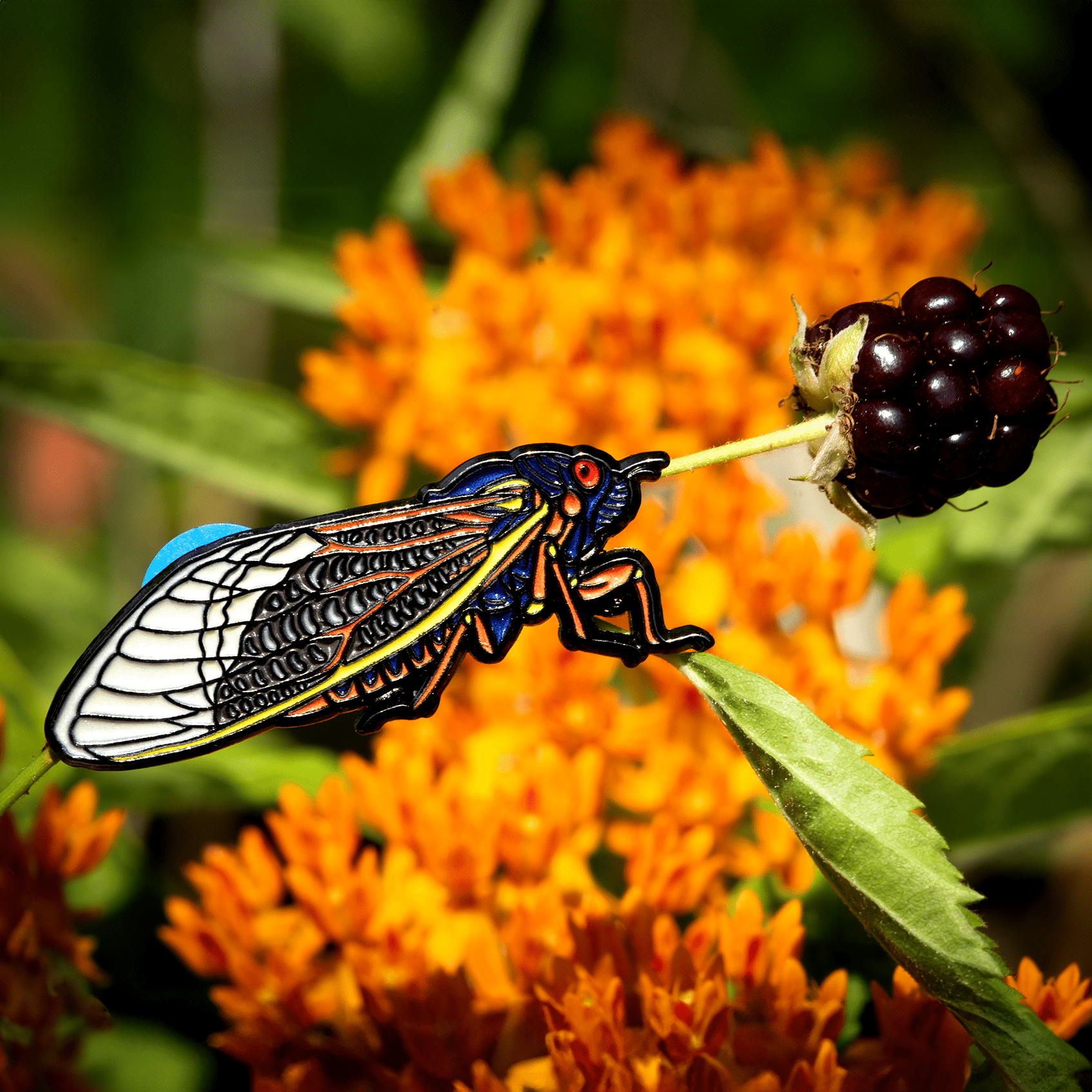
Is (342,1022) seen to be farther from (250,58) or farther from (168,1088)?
(250,58)

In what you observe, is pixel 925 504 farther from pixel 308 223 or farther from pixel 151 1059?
pixel 308 223

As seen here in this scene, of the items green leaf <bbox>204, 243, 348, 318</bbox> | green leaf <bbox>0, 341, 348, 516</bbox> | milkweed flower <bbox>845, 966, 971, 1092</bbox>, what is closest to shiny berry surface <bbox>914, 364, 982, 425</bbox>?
milkweed flower <bbox>845, 966, 971, 1092</bbox>

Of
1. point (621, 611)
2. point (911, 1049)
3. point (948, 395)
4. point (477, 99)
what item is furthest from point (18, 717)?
point (477, 99)

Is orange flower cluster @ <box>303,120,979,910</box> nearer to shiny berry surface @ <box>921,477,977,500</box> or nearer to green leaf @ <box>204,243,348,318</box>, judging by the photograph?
green leaf @ <box>204,243,348,318</box>


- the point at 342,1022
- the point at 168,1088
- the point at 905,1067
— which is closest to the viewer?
the point at 905,1067

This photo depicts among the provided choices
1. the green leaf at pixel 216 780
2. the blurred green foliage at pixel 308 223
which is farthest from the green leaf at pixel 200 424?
the green leaf at pixel 216 780

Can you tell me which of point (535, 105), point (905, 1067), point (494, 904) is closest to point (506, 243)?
point (535, 105)
